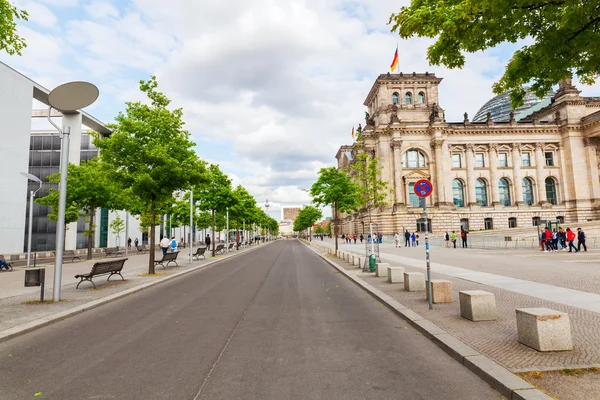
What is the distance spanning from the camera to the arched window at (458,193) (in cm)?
6762

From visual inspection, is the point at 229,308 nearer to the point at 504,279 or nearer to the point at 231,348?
the point at 231,348

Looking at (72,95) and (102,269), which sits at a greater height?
(72,95)

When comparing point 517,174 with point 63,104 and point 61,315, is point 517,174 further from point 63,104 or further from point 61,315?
point 61,315

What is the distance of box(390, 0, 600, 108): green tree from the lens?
577 centimetres

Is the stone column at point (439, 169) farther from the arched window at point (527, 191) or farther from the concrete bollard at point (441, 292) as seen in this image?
the concrete bollard at point (441, 292)

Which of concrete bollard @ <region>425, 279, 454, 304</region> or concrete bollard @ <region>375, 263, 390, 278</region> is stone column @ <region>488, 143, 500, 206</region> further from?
concrete bollard @ <region>425, 279, 454, 304</region>

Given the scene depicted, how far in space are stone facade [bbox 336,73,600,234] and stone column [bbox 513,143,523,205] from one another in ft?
0.61

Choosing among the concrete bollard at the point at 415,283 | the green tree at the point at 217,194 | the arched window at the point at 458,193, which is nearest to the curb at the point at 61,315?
the concrete bollard at the point at 415,283

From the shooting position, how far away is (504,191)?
6919 centimetres

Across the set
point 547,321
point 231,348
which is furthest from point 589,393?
point 231,348

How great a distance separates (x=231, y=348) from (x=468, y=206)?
68.7 meters

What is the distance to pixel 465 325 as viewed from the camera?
668 centimetres

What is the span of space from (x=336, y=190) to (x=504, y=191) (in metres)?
55.1

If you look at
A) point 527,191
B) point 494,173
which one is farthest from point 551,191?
point 494,173
